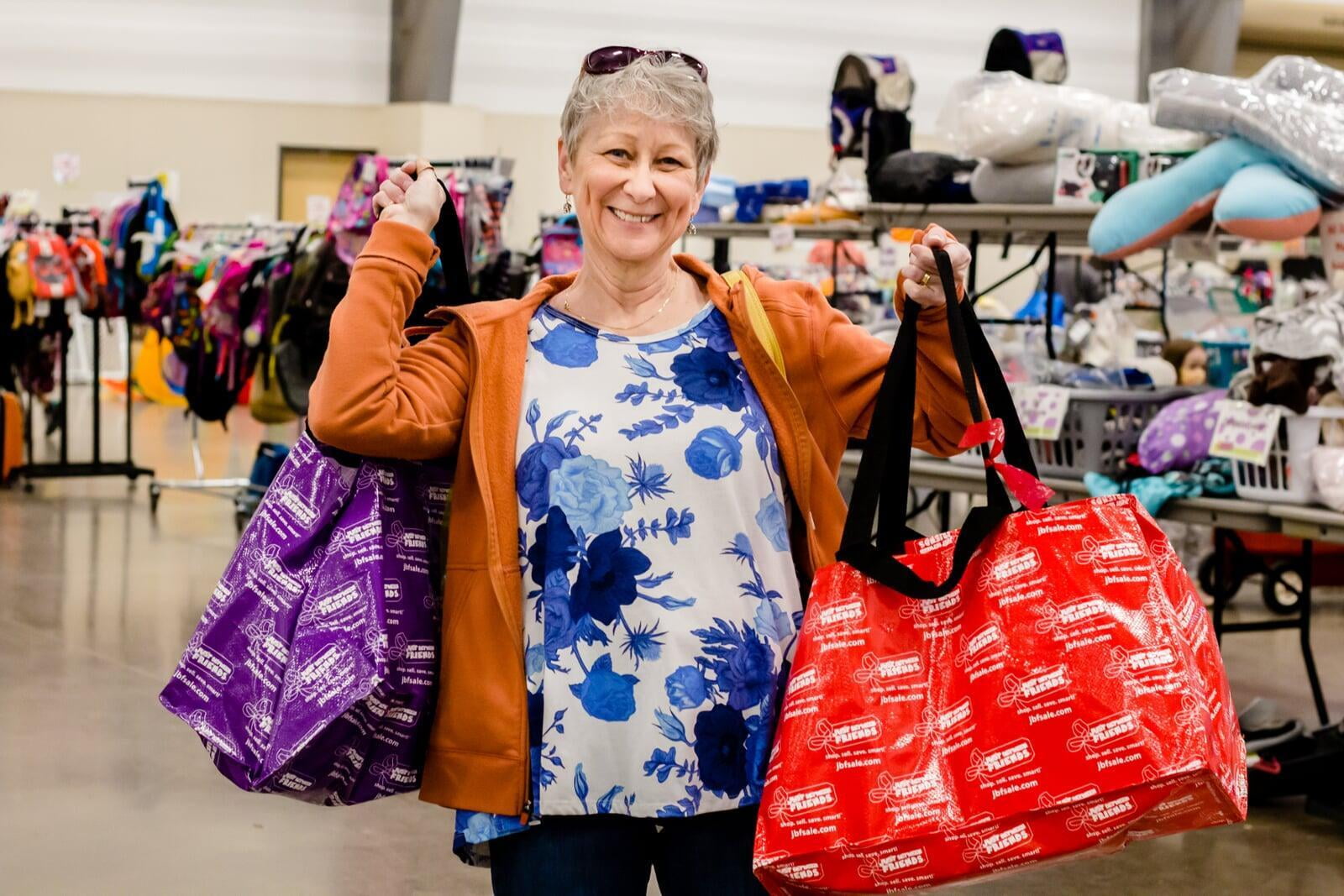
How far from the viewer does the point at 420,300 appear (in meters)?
2.05

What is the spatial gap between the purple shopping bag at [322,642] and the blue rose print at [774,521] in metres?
0.37

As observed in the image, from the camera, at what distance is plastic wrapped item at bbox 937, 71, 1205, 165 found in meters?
4.82

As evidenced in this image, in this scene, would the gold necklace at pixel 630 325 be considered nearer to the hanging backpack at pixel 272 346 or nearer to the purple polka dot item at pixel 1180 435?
the purple polka dot item at pixel 1180 435

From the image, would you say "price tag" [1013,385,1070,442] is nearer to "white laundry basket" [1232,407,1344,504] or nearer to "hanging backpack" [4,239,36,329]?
"white laundry basket" [1232,407,1344,504]

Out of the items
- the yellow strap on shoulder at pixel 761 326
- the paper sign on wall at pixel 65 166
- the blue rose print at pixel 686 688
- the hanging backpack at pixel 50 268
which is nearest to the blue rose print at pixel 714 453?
the yellow strap on shoulder at pixel 761 326

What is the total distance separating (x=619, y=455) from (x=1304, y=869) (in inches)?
108

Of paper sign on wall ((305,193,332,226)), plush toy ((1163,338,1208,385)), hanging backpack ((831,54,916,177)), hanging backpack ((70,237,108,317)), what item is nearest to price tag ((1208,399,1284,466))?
plush toy ((1163,338,1208,385))

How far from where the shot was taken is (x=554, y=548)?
5.85ft

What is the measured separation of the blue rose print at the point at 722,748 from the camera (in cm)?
176

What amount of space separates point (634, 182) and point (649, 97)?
0.30 ft

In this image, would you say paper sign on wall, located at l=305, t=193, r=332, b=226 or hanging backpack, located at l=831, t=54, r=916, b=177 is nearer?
hanging backpack, located at l=831, t=54, r=916, b=177

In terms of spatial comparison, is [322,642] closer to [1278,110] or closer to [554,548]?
[554,548]

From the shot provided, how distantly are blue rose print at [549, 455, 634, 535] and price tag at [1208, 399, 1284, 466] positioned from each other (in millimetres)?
2488

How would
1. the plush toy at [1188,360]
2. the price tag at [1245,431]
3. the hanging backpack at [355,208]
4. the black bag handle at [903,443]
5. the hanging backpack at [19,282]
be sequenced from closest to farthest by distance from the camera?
the black bag handle at [903,443] < the price tag at [1245,431] < the plush toy at [1188,360] < the hanging backpack at [355,208] < the hanging backpack at [19,282]
